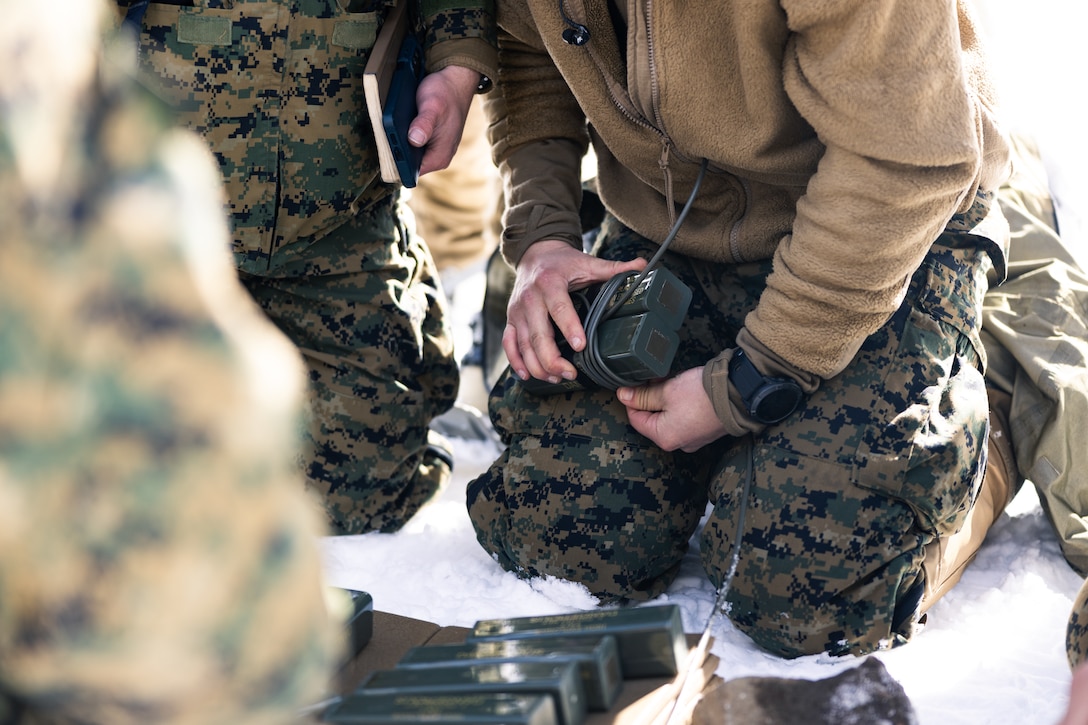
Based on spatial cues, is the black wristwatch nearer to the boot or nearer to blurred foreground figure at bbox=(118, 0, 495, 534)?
the boot

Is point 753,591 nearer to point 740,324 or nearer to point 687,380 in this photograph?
point 687,380

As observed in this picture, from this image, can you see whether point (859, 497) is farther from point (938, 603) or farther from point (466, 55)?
point (466, 55)

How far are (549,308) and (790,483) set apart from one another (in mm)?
417

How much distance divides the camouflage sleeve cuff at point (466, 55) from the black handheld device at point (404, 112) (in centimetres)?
4

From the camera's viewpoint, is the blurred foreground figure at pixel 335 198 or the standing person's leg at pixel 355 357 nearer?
the blurred foreground figure at pixel 335 198

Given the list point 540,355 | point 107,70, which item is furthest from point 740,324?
point 107,70

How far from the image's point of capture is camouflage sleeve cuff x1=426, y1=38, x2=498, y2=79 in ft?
5.42

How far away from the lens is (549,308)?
1.52m

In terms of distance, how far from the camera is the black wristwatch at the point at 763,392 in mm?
1366

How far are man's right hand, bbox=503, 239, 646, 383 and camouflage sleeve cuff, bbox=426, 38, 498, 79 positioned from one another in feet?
1.03

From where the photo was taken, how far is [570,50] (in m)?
1.53

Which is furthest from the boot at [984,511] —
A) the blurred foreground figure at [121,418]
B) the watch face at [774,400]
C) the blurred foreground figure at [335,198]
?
the blurred foreground figure at [121,418]

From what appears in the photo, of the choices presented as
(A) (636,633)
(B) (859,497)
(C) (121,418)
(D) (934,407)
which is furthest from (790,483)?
(C) (121,418)

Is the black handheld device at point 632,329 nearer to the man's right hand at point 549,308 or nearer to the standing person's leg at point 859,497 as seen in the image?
the man's right hand at point 549,308
